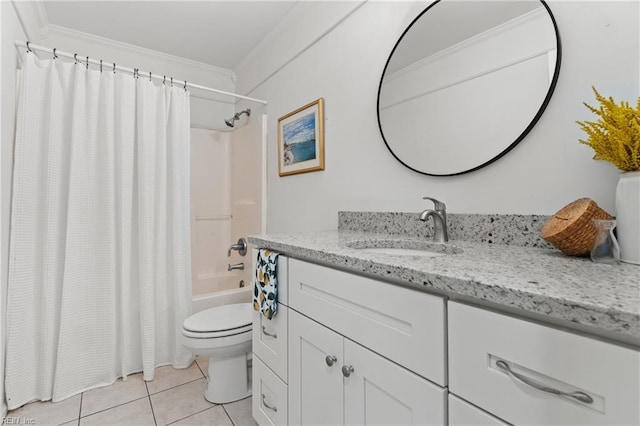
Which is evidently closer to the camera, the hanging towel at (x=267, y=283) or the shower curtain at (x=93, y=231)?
the hanging towel at (x=267, y=283)

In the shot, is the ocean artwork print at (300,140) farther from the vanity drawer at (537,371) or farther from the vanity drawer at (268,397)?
the vanity drawer at (537,371)

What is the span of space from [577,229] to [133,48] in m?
3.13

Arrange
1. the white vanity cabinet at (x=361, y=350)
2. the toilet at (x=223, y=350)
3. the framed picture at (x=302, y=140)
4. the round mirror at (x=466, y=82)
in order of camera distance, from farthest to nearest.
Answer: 1. the framed picture at (x=302, y=140)
2. the toilet at (x=223, y=350)
3. the round mirror at (x=466, y=82)
4. the white vanity cabinet at (x=361, y=350)

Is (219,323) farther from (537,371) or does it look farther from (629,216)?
(629,216)

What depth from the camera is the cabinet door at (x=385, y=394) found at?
615 millimetres

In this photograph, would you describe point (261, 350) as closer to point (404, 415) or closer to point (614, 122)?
point (404, 415)

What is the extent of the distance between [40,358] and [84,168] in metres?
1.07

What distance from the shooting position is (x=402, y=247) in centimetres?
117

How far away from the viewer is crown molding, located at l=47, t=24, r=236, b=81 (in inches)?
87.3

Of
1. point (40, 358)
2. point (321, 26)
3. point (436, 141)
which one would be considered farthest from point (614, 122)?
point (40, 358)

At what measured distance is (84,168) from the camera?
171cm

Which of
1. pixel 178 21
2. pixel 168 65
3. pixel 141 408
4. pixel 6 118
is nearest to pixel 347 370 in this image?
pixel 141 408

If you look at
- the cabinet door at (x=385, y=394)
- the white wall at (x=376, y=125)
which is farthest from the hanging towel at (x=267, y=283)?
the white wall at (x=376, y=125)

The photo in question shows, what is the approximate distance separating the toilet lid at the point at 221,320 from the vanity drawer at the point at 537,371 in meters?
1.29
